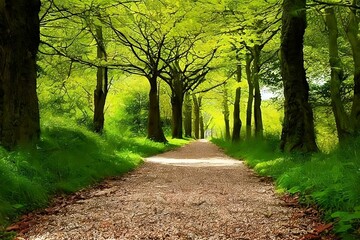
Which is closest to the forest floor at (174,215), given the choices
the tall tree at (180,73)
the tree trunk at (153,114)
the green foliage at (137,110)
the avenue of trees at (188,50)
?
the avenue of trees at (188,50)

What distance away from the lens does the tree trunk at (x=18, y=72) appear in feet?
20.5

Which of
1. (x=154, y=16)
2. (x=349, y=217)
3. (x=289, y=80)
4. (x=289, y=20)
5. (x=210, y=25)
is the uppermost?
(x=154, y=16)

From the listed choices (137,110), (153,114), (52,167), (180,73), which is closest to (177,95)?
(180,73)

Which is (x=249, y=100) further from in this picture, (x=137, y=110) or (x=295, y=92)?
(x=137, y=110)

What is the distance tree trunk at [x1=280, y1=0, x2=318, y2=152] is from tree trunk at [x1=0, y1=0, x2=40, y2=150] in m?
5.80

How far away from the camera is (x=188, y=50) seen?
2094 cm

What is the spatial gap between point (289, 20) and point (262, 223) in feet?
21.1

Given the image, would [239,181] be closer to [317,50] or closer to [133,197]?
[133,197]

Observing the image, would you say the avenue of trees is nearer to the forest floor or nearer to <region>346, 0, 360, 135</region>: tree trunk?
<region>346, 0, 360, 135</region>: tree trunk

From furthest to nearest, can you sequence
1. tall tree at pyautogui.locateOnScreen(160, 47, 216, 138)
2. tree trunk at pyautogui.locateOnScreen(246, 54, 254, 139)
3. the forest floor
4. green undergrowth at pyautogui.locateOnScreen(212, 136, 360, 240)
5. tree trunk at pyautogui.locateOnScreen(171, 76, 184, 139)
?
tree trunk at pyautogui.locateOnScreen(171, 76, 184, 139)
tall tree at pyautogui.locateOnScreen(160, 47, 216, 138)
tree trunk at pyautogui.locateOnScreen(246, 54, 254, 139)
the forest floor
green undergrowth at pyautogui.locateOnScreen(212, 136, 360, 240)

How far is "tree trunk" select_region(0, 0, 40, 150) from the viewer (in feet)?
20.5

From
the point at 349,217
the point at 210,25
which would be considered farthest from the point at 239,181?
the point at 210,25

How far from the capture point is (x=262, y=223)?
406 centimetres

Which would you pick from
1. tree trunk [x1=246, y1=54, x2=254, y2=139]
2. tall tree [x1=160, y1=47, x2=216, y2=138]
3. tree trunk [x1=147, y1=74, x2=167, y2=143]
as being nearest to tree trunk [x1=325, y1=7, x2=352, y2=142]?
tree trunk [x1=246, y1=54, x2=254, y2=139]
